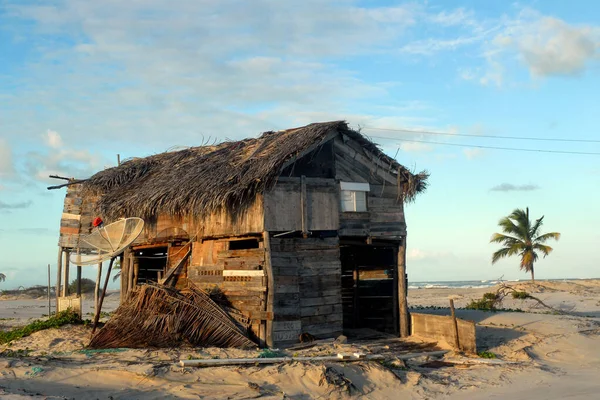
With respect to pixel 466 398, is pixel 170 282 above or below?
above

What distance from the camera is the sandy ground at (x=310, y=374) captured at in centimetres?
873

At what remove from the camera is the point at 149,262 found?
61.8 feet

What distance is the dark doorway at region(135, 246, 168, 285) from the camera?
58.2 feet

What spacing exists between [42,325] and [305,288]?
21.4 feet

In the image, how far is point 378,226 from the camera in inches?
593

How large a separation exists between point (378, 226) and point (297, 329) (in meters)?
3.31

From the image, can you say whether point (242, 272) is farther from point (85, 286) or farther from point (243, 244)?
point (85, 286)

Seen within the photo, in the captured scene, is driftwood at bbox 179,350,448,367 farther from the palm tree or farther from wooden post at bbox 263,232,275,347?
the palm tree

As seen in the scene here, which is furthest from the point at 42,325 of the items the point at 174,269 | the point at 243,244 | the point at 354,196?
the point at 354,196

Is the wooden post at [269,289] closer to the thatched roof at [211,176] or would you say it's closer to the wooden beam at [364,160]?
the thatched roof at [211,176]

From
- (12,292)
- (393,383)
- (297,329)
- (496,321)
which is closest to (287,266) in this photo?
(297,329)

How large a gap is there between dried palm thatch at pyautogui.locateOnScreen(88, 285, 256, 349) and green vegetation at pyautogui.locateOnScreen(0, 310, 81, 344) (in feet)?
12.5

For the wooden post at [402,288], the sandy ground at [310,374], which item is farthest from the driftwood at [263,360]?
the wooden post at [402,288]

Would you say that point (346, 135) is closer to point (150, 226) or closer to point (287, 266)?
point (287, 266)
